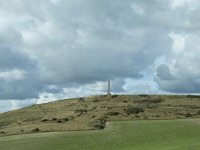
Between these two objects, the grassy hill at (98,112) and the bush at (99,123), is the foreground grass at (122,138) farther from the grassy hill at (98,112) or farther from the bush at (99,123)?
the grassy hill at (98,112)

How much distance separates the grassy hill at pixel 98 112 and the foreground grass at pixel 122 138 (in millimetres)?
6314

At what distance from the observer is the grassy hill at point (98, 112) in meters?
92.2

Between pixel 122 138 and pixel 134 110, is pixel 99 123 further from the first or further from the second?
pixel 122 138

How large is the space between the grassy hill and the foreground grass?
6314 millimetres

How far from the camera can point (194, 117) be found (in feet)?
317

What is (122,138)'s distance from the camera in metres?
76.1

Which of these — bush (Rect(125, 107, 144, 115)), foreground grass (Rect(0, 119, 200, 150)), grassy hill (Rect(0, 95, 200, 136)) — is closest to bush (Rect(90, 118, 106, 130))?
grassy hill (Rect(0, 95, 200, 136))

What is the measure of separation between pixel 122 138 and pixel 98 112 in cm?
2811

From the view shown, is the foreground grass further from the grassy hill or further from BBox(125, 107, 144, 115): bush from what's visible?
BBox(125, 107, 144, 115): bush

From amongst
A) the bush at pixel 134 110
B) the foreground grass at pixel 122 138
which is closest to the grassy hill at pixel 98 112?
the bush at pixel 134 110

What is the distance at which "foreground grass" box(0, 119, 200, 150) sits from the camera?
69875 millimetres

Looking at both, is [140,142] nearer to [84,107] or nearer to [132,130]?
[132,130]

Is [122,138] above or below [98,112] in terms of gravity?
below

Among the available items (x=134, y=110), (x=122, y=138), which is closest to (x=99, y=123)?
(x=134, y=110)
